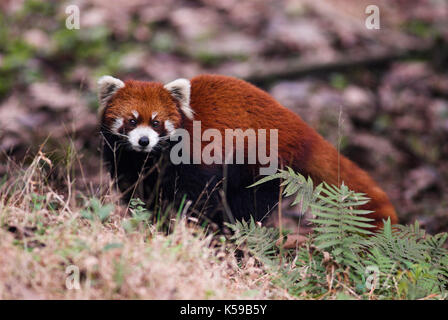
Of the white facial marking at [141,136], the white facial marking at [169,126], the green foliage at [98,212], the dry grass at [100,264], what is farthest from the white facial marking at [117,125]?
the green foliage at [98,212]

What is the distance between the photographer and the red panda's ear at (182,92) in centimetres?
388

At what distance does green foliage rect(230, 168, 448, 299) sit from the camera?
2.97 meters

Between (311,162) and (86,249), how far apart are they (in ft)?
6.96

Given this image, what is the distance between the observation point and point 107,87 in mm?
3848

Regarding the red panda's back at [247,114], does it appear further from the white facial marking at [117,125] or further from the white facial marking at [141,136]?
the white facial marking at [117,125]

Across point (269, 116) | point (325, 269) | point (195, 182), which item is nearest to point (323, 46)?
point (269, 116)

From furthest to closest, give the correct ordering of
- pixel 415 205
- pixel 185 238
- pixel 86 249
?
pixel 415 205, pixel 185 238, pixel 86 249

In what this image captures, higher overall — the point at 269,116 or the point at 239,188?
the point at 269,116

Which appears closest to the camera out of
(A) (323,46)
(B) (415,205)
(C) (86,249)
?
(C) (86,249)

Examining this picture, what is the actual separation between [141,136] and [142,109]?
224 mm

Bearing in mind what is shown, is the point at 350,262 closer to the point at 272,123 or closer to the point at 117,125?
the point at 272,123

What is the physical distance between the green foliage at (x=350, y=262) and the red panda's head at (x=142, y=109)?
1013mm
